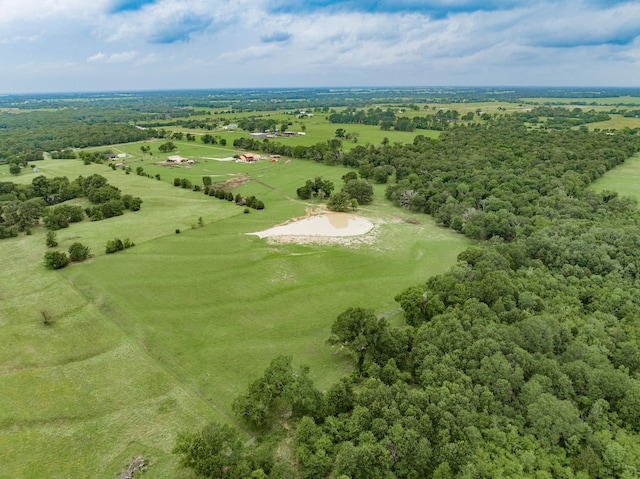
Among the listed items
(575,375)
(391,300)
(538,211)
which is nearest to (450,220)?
(538,211)

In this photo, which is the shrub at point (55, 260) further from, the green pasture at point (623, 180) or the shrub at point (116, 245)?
the green pasture at point (623, 180)

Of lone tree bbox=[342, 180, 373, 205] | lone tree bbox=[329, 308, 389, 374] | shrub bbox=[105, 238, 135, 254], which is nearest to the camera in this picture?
lone tree bbox=[329, 308, 389, 374]

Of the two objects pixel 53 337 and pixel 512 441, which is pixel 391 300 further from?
pixel 53 337

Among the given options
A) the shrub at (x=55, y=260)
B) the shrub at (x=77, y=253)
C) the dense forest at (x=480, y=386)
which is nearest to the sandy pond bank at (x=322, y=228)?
the dense forest at (x=480, y=386)

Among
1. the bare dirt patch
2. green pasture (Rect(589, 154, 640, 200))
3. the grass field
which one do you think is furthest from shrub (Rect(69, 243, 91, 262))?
green pasture (Rect(589, 154, 640, 200))

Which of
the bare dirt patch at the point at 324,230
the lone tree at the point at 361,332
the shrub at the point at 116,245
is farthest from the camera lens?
the bare dirt patch at the point at 324,230

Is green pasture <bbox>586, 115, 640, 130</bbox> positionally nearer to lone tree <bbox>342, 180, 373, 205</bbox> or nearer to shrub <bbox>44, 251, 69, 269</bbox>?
lone tree <bbox>342, 180, 373, 205</bbox>

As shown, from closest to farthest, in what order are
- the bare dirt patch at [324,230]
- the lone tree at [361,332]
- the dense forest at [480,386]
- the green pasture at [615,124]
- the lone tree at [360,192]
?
the dense forest at [480,386] → the lone tree at [361,332] → the bare dirt patch at [324,230] → the lone tree at [360,192] → the green pasture at [615,124]

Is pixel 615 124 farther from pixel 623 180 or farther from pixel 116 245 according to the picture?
pixel 116 245
